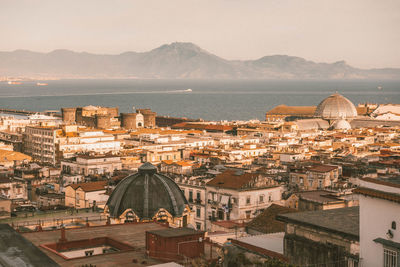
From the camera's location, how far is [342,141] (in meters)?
96.9

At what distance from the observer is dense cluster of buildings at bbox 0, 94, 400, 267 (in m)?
14.9

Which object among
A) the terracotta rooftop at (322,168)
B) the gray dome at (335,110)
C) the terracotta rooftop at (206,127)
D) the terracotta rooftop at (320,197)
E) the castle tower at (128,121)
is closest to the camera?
the terracotta rooftop at (320,197)

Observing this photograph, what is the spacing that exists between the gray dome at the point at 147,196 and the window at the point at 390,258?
17.9m

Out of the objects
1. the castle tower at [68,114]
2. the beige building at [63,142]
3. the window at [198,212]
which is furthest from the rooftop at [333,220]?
the castle tower at [68,114]

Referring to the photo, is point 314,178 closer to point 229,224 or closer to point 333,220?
point 229,224

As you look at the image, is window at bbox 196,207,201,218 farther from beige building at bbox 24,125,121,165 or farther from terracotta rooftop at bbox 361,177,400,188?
beige building at bbox 24,125,121,165

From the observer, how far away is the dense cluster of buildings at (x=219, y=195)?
48.9 ft

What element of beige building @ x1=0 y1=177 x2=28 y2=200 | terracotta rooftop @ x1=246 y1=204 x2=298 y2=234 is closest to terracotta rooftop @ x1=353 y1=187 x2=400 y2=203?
terracotta rooftop @ x1=246 y1=204 x2=298 y2=234

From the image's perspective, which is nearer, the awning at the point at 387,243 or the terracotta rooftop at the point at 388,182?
the awning at the point at 387,243

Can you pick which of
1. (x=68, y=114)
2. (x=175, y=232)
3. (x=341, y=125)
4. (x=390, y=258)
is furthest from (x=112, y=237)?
(x=68, y=114)

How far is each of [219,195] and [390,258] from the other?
96.7ft

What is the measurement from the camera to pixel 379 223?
44.5 ft

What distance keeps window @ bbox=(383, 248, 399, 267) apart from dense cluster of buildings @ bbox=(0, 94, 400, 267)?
2cm

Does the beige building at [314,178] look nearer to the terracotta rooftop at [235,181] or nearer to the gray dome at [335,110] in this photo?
the terracotta rooftop at [235,181]
